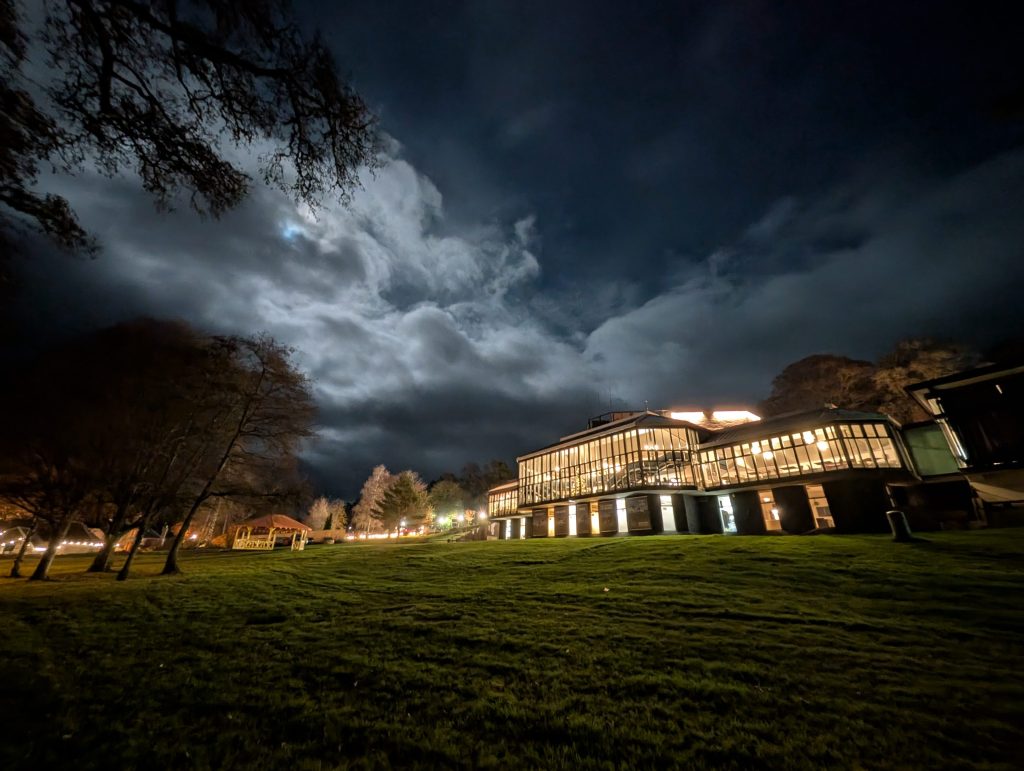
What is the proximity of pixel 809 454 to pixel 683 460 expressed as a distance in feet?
30.5

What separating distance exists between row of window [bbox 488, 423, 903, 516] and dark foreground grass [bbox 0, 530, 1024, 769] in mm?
13652

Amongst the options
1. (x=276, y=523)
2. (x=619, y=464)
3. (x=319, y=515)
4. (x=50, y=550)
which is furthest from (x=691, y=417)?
(x=319, y=515)

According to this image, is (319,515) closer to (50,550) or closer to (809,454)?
(50,550)

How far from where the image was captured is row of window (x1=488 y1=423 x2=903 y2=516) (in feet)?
82.7

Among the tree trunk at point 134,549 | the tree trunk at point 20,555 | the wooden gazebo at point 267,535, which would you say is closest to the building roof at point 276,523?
the wooden gazebo at point 267,535

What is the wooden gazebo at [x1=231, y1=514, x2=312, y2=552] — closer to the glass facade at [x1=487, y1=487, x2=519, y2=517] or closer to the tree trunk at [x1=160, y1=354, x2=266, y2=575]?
the tree trunk at [x1=160, y1=354, x2=266, y2=575]

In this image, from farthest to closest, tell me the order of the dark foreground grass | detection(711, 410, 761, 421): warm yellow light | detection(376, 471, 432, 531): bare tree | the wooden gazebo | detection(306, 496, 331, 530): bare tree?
detection(306, 496, 331, 530): bare tree, detection(376, 471, 432, 531): bare tree, detection(711, 410, 761, 421): warm yellow light, the wooden gazebo, the dark foreground grass

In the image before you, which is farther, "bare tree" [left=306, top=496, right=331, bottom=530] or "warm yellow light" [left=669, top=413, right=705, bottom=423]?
"bare tree" [left=306, top=496, right=331, bottom=530]

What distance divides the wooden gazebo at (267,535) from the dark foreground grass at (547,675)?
30475 millimetres

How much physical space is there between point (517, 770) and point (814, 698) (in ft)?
14.7

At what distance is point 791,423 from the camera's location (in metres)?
28.4

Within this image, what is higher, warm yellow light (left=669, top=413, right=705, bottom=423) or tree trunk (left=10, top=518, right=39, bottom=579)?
warm yellow light (left=669, top=413, right=705, bottom=423)

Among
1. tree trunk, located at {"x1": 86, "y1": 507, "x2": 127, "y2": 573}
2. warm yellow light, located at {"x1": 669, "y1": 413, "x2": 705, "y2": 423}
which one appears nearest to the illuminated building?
warm yellow light, located at {"x1": 669, "y1": 413, "x2": 705, "y2": 423}

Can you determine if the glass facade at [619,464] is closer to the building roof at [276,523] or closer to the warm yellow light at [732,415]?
the warm yellow light at [732,415]
